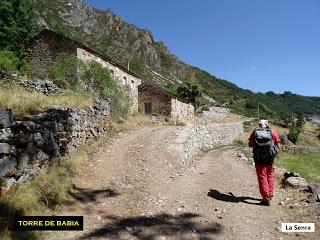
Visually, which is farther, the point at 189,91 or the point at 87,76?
the point at 189,91

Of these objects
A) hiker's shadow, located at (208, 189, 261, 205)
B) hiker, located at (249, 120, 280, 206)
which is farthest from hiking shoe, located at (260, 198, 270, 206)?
hiker's shadow, located at (208, 189, 261, 205)

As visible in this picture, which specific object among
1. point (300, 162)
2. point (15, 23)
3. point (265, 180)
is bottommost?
point (300, 162)

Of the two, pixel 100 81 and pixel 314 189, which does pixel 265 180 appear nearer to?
pixel 314 189

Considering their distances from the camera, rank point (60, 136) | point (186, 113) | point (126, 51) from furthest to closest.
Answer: point (126, 51), point (186, 113), point (60, 136)

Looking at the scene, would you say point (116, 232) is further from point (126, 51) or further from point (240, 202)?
point (126, 51)

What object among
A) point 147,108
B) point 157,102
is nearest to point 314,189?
point 157,102

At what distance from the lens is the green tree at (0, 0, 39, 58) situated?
1136 inches

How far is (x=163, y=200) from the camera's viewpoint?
303 inches

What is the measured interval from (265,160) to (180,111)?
1104 inches

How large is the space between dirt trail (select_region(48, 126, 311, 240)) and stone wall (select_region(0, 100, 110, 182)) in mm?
882

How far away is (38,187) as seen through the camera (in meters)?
7.01

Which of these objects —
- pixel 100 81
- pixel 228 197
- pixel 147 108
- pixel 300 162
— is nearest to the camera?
pixel 228 197

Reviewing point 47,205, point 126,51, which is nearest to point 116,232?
point 47,205

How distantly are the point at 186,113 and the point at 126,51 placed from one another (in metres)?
65.4
